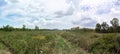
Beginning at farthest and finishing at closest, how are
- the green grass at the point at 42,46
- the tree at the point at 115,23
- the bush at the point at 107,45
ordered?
the tree at the point at 115,23 < the bush at the point at 107,45 < the green grass at the point at 42,46

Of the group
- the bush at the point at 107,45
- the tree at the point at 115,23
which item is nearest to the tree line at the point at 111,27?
the tree at the point at 115,23

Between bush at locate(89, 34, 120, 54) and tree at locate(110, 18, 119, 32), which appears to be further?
tree at locate(110, 18, 119, 32)

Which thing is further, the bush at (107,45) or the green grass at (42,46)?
the bush at (107,45)

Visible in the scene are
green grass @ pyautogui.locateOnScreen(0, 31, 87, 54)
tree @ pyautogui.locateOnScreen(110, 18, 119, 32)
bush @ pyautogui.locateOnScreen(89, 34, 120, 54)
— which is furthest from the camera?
tree @ pyautogui.locateOnScreen(110, 18, 119, 32)

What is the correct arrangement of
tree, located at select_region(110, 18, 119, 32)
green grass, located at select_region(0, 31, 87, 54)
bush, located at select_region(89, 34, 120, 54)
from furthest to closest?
tree, located at select_region(110, 18, 119, 32)
bush, located at select_region(89, 34, 120, 54)
green grass, located at select_region(0, 31, 87, 54)

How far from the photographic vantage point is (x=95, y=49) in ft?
56.6

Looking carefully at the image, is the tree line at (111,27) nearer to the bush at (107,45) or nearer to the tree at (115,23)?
the tree at (115,23)

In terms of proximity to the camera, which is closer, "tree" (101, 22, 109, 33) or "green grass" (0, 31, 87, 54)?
"green grass" (0, 31, 87, 54)

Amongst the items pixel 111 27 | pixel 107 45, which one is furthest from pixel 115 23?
pixel 107 45

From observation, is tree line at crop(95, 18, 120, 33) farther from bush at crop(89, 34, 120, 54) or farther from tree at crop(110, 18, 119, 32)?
bush at crop(89, 34, 120, 54)

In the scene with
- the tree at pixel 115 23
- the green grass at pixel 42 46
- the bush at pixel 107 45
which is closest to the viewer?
the green grass at pixel 42 46

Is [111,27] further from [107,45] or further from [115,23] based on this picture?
[107,45]

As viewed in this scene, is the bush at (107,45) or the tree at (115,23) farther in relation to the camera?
the tree at (115,23)

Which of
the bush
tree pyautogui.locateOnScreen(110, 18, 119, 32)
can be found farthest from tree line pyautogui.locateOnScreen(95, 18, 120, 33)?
the bush
